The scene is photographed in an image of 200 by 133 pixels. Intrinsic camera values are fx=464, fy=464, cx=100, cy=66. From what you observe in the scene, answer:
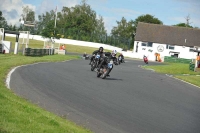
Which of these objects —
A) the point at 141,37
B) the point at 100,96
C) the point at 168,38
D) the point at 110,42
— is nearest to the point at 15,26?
the point at 110,42

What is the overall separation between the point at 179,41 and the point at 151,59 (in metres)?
21.2

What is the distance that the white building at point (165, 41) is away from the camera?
105938mm

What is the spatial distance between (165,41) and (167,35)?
2.26m

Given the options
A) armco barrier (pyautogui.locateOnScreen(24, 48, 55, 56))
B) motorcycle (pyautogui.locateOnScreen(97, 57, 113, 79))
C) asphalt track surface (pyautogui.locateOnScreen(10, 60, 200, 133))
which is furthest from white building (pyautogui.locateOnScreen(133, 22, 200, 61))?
asphalt track surface (pyautogui.locateOnScreen(10, 60, 200, 133))

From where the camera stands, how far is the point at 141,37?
348 ft

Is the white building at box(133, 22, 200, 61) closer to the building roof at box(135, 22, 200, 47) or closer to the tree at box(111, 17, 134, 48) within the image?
the building roof at box(135, 22, 200, 47)

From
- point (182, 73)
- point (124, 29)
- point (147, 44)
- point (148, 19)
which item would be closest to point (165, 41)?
point (147, 44)

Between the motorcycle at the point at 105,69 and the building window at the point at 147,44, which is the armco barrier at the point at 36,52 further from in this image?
the building window at the point at 147,44

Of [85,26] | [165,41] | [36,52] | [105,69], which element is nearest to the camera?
[105,69]

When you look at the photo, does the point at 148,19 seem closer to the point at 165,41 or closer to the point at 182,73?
the point at 165,41

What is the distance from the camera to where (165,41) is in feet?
349

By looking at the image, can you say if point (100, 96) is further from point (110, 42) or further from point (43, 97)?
point (110, 42)

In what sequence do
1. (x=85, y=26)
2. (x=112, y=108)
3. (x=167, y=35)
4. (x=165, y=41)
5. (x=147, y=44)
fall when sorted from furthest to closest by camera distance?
1. (x=85, y=26)
2. (x=167, y=35)
3. (x=165, y=41)
4. (x=147, y=44)
5. (x=112, y=108)

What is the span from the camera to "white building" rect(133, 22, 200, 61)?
10594 cm
